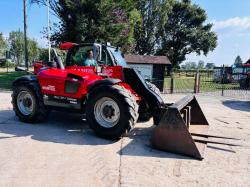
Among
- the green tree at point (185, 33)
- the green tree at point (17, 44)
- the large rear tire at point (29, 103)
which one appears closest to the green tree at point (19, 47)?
the green tree at point (17, 44)

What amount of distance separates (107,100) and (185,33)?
151 ft

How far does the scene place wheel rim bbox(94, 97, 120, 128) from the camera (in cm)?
639

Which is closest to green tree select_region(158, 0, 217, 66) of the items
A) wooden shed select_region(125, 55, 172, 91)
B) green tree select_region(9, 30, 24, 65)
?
wooden shed select_region(125, 55, 172, 91)

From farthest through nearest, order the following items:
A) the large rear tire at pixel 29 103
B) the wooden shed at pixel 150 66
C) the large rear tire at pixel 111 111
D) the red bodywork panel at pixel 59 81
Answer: the wooden shed at pixel 150 66, the large rear tire at pixel 29 103, the red bodywork panel at pixel 59 81, the large rear tire at pixel 111 111

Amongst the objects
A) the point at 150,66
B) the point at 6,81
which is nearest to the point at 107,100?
the point at 150,66

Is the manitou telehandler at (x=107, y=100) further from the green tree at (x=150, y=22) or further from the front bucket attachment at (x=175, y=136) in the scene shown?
the green tree at (x=150, y=22)

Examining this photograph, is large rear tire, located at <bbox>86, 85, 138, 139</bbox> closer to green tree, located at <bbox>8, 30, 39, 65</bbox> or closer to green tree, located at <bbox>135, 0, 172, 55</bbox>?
green tree, located at <bbox>135, 0, 172, 55</bbox>

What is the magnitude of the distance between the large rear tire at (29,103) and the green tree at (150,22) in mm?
32339

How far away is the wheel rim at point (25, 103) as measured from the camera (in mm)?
7746

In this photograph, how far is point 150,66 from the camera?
1850cm

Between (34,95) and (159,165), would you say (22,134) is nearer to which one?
(34,95)

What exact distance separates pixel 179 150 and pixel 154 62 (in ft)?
44.7

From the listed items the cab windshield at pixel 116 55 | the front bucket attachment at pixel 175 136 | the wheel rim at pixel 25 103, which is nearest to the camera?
the front bucket attachment at pixel 175 136

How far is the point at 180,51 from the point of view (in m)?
51.2
